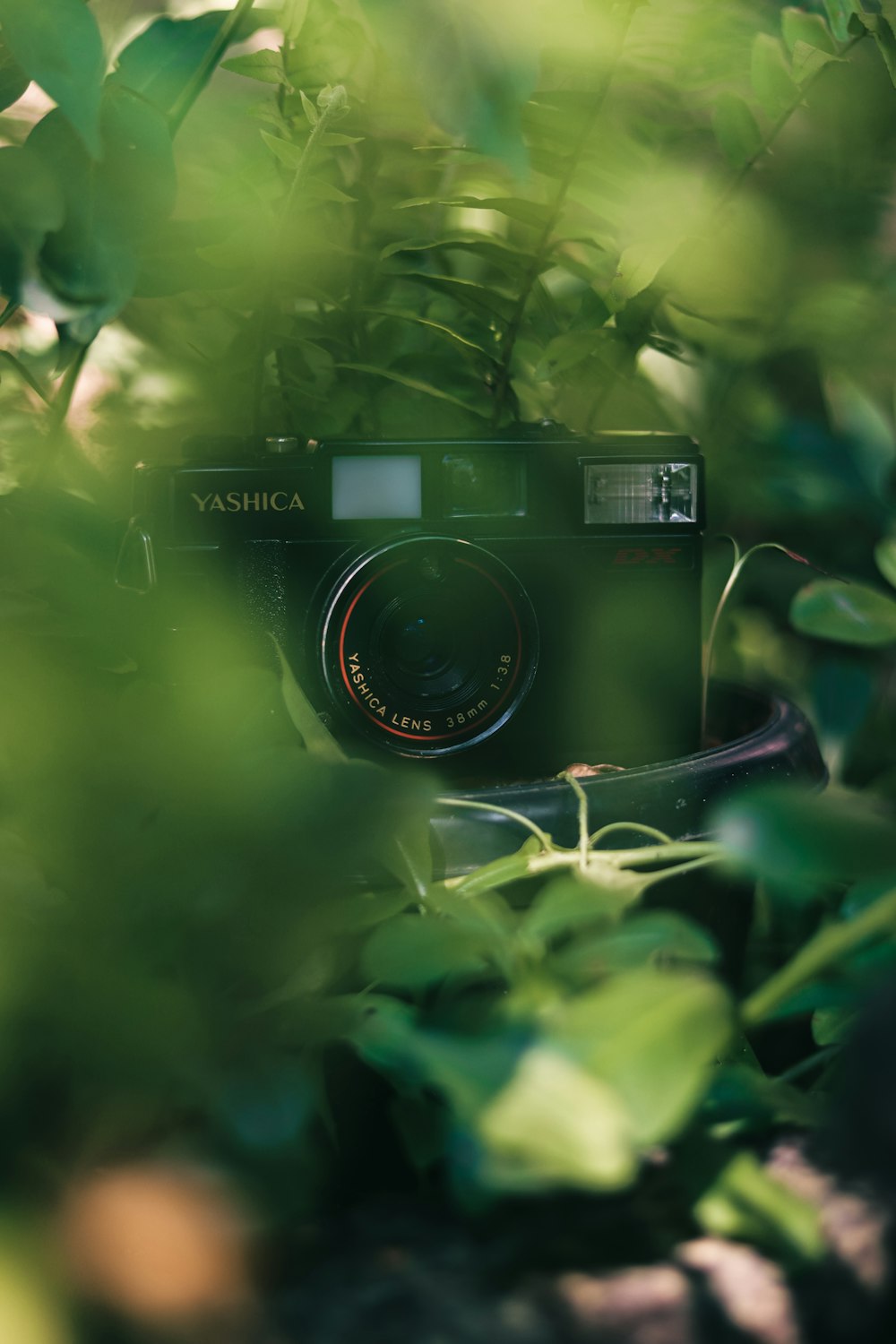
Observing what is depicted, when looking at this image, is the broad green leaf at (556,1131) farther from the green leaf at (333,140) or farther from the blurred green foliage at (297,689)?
the green leaf at (333,140)

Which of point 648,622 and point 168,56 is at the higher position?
point 168,56

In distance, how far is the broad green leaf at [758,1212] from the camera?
125 mm

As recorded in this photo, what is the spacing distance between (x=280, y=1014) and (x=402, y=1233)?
1.4 inches

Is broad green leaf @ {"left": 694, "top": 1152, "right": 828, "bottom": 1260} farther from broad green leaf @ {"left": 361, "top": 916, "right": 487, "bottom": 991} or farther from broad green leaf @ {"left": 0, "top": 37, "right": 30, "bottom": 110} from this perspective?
broad green leaf @ {"left": 0, "top": 37, "right": 30, "bottom": 110}

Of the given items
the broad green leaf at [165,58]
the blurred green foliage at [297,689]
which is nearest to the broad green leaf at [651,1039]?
the blurred green foliage at [297,689]

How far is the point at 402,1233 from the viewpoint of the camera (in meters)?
0.15

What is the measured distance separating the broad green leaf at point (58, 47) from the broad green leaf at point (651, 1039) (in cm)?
16

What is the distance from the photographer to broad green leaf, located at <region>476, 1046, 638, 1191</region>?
10cm

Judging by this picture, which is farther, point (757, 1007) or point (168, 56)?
point (168, 56)

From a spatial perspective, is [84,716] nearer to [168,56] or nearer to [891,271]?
[168,56]

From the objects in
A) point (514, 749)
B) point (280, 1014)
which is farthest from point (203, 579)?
point (280, 1014)

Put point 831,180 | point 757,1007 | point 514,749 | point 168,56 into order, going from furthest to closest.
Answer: point 831,180 < point 514,749 < point 168,56 < point 757,1007

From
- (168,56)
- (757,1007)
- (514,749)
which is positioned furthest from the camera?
(514,749)

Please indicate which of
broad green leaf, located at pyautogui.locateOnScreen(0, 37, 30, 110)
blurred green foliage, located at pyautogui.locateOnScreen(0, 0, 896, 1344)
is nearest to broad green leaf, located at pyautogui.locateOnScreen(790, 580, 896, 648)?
blurred green foliage, located at pyautogui.locateOnScreen(0, 0, 896, 1344)
